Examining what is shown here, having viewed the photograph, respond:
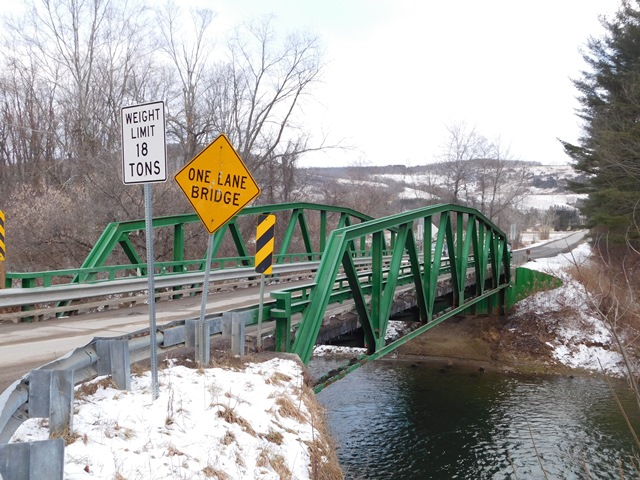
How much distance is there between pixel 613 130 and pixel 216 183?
24122mm

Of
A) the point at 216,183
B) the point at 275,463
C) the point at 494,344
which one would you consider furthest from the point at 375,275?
the point at 494,344

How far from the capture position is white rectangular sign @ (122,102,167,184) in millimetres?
5172

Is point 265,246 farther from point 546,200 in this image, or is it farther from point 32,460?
point 546,200

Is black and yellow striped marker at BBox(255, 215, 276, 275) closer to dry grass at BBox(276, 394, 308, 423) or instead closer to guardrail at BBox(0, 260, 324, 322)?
dry grass at BBox(276, 394, 308, 423)

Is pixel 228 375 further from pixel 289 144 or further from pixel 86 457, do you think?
pixel 289 144

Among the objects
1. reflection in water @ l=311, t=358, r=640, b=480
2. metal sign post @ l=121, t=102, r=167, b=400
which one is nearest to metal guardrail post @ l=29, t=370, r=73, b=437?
metal sign post @ l=121, t=102, r=167, b=400

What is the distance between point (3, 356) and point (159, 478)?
4214 millimetres

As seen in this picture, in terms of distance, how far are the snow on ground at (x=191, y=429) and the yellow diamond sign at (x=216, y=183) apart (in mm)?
1735

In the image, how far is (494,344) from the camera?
76.8 feet

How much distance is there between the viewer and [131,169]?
5332 millimetres

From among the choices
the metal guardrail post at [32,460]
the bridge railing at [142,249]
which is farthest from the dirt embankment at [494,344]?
the metal guardrail post at [32,460]

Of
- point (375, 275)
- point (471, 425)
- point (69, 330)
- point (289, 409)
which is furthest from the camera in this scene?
point (471, 425)

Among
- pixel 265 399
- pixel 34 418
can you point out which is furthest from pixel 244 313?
pixel 34 418

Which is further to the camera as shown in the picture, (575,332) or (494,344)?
(575,332)
